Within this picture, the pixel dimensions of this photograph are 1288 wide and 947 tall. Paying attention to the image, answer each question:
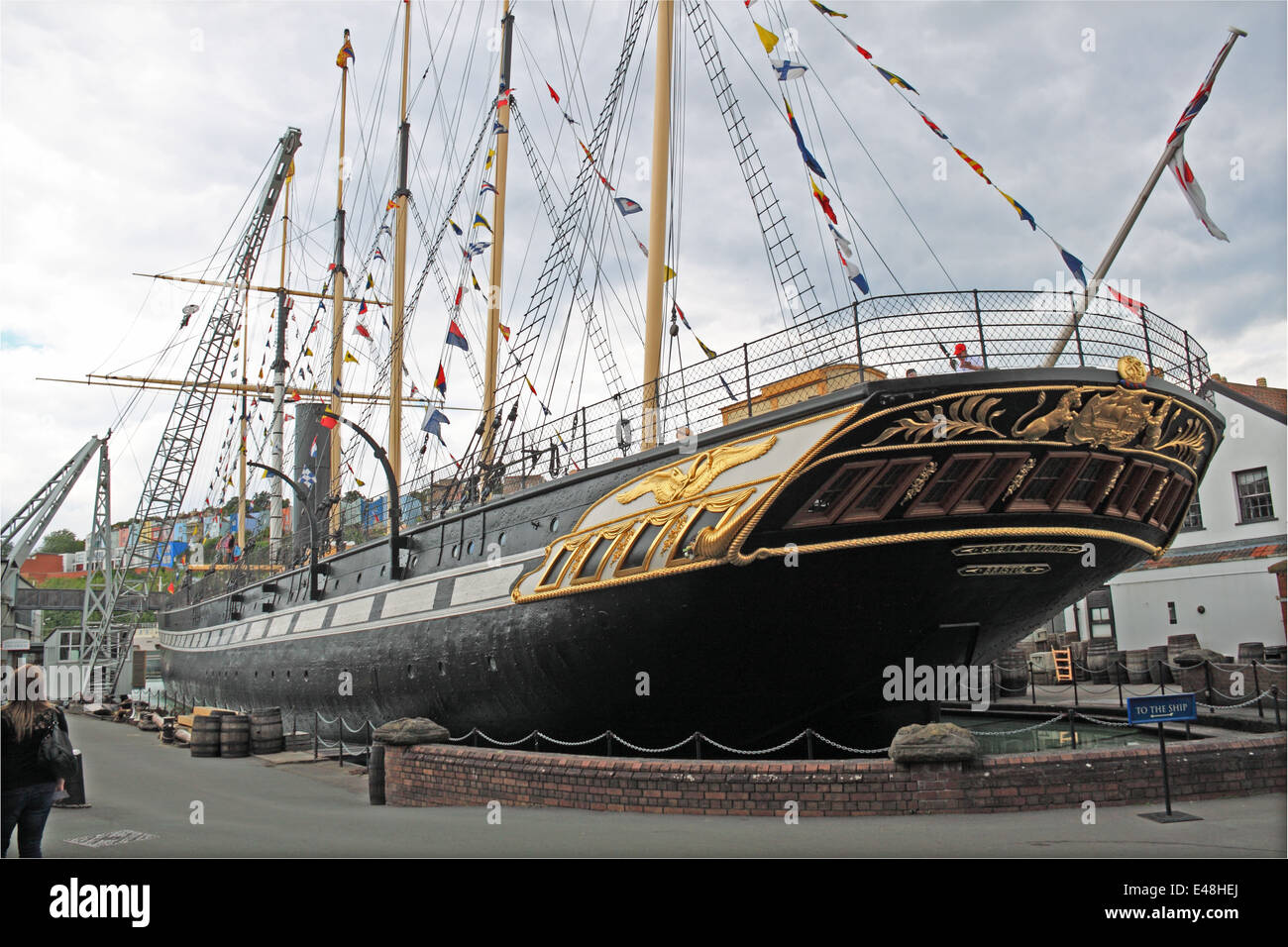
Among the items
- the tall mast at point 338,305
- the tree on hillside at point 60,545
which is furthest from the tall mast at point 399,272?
the tree on hillside at point 60,545

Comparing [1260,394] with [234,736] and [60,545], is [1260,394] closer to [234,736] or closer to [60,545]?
[234,736]

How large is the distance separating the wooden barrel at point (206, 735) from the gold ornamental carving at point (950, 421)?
→ 528 inches

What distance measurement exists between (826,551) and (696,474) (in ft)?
5.61

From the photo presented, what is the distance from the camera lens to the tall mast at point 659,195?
13.8m

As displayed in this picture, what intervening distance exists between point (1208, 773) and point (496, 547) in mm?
8871

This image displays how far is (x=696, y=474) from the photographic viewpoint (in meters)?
10.1

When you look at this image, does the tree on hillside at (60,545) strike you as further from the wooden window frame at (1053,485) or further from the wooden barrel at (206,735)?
the wooden window frame at (1053,485)

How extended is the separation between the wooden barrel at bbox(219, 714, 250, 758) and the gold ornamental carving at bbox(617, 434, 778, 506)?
9.82m

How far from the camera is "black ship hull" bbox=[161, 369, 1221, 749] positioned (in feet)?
29.7

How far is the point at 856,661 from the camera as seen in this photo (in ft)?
32.9

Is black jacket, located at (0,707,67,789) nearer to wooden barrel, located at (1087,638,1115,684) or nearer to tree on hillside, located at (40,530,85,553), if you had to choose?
wooden barrel, located at (1087,638,1115,684)

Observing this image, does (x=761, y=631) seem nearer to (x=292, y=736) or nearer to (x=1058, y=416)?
(x=1058, y=416)
